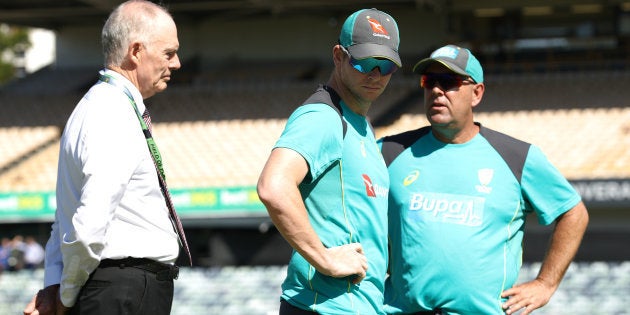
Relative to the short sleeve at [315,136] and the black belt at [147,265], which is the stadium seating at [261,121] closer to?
the short sleeve at [315,136]

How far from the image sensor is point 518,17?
19.9 meters

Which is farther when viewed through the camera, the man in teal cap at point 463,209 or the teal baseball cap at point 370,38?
the man in teal cap at point 463,209

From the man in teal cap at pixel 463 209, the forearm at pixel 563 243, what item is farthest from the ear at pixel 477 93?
the forearm at pixel 563 243

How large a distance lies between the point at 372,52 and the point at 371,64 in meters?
0.04

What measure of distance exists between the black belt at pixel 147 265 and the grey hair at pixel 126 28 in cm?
62

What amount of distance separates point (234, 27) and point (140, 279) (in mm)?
19948

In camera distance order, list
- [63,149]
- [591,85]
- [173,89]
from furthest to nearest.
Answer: [173,89]
[591,85]
[63,149]

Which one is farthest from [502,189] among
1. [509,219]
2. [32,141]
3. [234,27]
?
[234,27]

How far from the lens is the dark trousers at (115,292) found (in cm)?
276

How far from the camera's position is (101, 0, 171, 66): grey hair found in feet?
9.46

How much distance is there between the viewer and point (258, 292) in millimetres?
11188

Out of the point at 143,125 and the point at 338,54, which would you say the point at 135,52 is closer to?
the point at 143,125

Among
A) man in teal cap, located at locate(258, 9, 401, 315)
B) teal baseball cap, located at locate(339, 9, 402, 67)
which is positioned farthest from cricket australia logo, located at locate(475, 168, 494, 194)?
teal baseball cap, located at locate(339, 9, 402, 67)

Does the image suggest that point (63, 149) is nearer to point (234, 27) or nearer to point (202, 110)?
point (202, 110)
